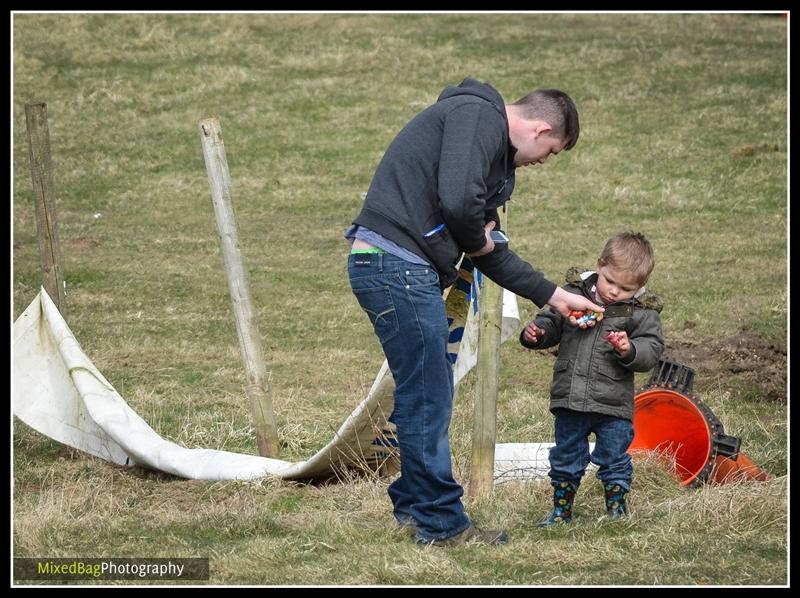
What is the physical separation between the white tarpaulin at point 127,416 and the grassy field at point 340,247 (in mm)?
128

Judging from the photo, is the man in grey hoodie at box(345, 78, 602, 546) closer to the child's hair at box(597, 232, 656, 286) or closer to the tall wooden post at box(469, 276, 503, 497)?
the child's hair at box(597, 232, 656, 286)

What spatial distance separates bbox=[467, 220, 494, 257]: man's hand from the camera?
4.61 m

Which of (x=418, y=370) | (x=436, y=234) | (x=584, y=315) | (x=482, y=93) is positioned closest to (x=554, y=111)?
(x=482, y=93)

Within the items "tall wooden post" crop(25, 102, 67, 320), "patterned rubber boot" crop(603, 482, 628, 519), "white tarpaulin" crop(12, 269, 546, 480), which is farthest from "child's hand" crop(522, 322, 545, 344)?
"tall wooden post" crop(25, 102, 67, 320)

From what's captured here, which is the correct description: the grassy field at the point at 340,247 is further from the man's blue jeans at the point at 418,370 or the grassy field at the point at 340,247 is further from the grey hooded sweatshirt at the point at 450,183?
the grey hooded sweatshirt at the point at 450,183

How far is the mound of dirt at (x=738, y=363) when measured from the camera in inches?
315

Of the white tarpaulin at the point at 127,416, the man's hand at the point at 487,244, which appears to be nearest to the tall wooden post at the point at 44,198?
the white tarpaulin at the point at 127,416

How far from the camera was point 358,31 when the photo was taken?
2220 cm

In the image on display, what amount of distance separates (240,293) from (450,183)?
2.41 metres

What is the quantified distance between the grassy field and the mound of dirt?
0.03 m

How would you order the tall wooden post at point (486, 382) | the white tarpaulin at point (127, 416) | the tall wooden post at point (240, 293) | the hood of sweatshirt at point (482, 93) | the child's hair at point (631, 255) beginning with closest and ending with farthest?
the hood of sweatshirt at point (482, 93), the child's hair at point (631, 255), the tall wooden post at point (486, 382), the white tarpaulin at point (127, 416), the tall wooden post at point (240, 293)

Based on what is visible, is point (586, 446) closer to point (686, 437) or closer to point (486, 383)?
point (486, 383)

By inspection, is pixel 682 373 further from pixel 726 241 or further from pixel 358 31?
pixel 358 31

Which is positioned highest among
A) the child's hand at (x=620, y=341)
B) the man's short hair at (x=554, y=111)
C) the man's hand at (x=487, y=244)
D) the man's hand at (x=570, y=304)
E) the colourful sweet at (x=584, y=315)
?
the man's short hair at (x=554, y=111)
